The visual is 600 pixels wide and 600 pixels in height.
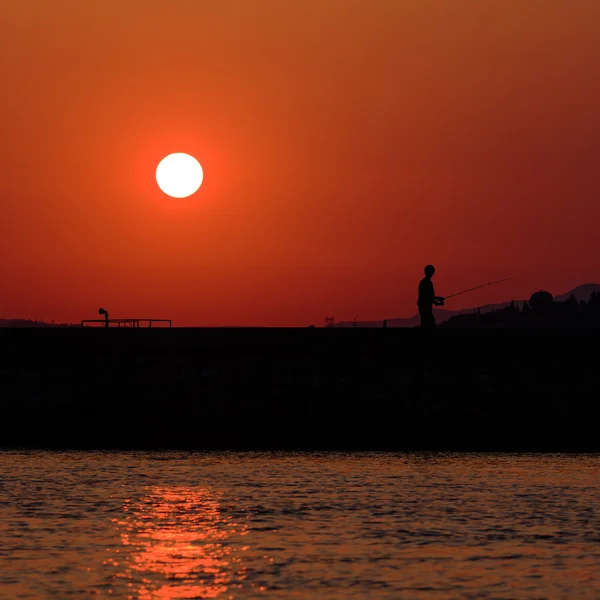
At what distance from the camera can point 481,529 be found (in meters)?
26.6

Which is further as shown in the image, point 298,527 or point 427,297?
point 427,297

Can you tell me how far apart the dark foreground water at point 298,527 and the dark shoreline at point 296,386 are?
376 centimetres

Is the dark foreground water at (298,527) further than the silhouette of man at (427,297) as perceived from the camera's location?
No

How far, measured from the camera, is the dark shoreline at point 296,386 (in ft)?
142

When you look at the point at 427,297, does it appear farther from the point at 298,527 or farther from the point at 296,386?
the point at 298,527

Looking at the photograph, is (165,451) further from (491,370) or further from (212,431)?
(491,370)

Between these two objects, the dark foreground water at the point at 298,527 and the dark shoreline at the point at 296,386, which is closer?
the dark foreground water at the point at 298,527

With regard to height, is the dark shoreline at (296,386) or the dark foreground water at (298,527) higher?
the dark shoreline at (296,386)

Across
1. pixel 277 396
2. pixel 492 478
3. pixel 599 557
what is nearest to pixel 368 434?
pixel 277 396

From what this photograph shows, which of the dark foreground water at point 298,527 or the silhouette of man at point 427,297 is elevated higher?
the silhouette of man at point 427,297

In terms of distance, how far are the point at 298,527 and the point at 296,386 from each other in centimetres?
1693

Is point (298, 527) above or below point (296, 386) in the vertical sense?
below

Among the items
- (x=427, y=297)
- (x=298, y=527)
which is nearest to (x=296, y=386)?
(x=427, y=297)

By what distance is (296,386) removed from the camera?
43531 millimetres
